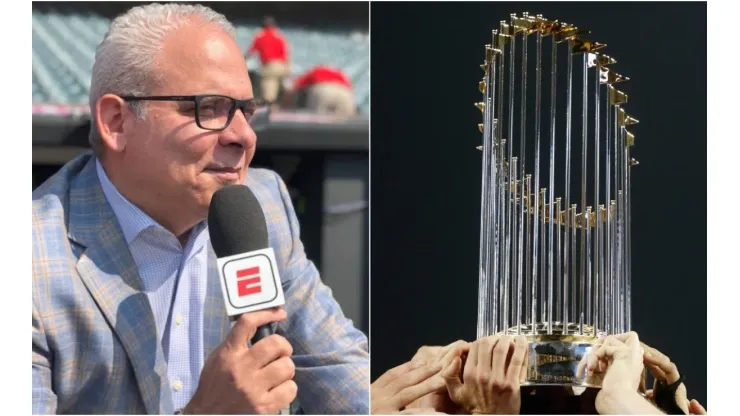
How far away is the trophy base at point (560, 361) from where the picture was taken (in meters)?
3.60

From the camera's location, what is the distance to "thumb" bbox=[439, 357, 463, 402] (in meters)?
3.72

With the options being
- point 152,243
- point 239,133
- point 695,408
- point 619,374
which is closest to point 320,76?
point 239,133

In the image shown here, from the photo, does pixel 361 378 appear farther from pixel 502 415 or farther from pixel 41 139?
pixel 41 139

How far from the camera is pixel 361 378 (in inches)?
152

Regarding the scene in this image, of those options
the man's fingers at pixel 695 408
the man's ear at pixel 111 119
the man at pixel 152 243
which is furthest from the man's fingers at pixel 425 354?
the man's ear at pixel 111 119

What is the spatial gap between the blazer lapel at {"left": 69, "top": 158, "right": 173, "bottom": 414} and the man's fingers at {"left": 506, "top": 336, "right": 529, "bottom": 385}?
0.92 m

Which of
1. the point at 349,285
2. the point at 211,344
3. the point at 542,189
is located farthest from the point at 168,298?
the point at 542,189

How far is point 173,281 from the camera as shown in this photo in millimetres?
3721

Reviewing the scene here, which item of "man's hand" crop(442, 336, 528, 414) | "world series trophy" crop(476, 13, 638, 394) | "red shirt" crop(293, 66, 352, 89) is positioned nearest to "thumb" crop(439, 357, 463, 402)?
"man's hand" crop(442, 336, 528, 414)

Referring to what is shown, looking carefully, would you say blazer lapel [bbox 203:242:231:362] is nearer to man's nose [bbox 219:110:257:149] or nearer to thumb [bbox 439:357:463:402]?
man's nose [bbox 219:110:257:149]

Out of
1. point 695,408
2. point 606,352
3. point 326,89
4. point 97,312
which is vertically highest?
point 326,89

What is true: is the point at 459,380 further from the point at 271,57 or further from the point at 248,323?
the point at 271,57

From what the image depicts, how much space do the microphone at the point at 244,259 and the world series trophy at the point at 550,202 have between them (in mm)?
653

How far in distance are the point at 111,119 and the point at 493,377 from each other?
1.25 metres
